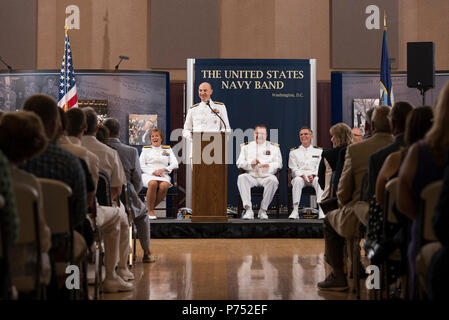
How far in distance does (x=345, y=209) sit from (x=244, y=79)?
5616 millimetres

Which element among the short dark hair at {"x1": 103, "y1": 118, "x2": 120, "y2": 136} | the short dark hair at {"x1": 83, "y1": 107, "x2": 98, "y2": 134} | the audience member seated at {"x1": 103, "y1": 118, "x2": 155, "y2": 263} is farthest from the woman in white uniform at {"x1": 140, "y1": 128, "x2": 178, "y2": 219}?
the short dark hair at {"x1": 83, "y1": 107, "x2": 98, "y2": 134}

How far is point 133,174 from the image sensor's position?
551cm

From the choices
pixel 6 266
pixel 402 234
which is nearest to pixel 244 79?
pixel 402 234

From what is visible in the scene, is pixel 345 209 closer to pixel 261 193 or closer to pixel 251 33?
pixel 261 193

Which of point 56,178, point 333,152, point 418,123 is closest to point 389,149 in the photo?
point 418,123

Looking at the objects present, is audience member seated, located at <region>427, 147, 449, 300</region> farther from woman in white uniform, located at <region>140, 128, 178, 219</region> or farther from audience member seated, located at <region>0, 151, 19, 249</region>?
woman in white uniform, located at <region>140, 128, 178, 219</region>

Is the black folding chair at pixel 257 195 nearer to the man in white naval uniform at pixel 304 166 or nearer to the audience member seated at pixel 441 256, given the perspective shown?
the man in white naval uniform at pixel 304 166

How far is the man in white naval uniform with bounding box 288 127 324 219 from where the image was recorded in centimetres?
841

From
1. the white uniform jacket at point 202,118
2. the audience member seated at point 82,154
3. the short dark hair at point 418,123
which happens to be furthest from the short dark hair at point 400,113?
the white uniform jacket at point 202,118

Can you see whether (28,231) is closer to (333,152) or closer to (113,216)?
(113,216)

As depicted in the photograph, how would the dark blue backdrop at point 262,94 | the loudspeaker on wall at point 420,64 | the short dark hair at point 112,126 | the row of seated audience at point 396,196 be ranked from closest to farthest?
the row of seated audience at point 396,196
the short dark hair at point 112,126
the loudspeaker on wall at point 420,64
the dark blue backdrop at point 262,94

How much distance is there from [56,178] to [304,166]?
601 centimetres

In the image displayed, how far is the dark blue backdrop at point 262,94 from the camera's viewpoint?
9.34 meters

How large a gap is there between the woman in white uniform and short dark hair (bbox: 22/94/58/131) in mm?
5448
